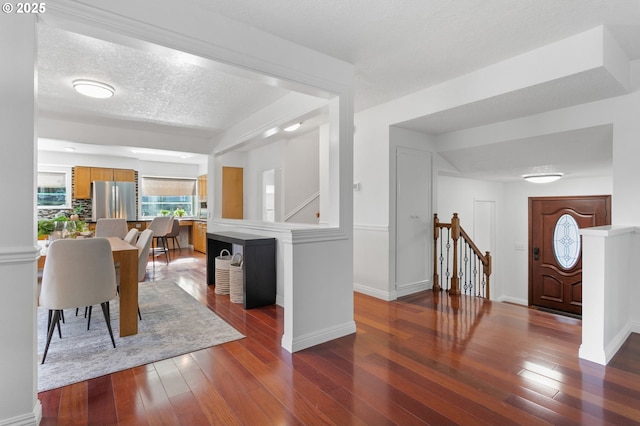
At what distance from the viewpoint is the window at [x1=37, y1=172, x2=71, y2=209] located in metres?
7.37

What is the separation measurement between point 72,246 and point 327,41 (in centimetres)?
258

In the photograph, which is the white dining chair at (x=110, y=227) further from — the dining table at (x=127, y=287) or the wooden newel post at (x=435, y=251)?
the wooden newel post at (x=435, y=251)

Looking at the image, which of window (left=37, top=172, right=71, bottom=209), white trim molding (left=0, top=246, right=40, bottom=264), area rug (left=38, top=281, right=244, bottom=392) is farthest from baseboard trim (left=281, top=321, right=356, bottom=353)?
window (left=37, top=172, right=71, bottom=209)

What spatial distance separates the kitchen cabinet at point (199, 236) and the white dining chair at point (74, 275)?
17.9 ft

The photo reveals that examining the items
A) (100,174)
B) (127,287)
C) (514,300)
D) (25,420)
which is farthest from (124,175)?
(514,300)

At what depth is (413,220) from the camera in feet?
14.5

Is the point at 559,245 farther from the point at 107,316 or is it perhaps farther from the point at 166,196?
the point at 166,196

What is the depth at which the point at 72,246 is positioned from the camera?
2461 millimetres

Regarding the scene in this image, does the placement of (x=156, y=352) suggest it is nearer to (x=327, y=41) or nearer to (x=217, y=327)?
(x=217, y=327)

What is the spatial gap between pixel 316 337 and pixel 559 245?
5449mm

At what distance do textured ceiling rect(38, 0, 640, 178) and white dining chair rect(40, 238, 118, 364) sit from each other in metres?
1.62

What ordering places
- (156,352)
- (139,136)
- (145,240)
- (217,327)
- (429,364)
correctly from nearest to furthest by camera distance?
(429,364) < (156,352) < (217,327) < (145,240) < (139,136)

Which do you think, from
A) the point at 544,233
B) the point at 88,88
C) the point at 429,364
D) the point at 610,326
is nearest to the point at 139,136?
the point at 88,88

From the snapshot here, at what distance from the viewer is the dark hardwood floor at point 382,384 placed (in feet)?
5.85
